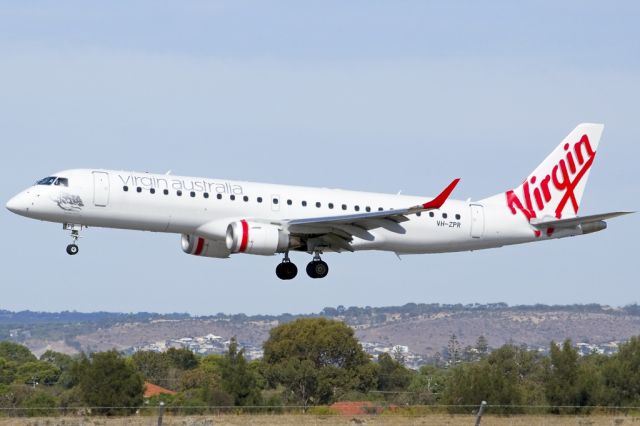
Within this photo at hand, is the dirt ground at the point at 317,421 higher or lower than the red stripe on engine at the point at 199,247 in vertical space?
lower

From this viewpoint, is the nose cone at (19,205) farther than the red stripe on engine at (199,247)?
No

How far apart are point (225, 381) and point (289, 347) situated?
87.1 feet

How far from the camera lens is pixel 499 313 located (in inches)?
6722

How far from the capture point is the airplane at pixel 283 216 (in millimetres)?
48062

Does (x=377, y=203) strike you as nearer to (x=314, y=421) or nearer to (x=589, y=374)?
(x=314, y=421)

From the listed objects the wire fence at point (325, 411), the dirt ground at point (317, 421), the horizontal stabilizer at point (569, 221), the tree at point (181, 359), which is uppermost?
the horizontal stabilizer at point (569, 221)

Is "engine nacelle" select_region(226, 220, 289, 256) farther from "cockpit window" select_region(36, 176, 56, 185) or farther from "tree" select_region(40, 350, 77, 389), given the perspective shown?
"tree" select_region(40, 350, 77, 389)

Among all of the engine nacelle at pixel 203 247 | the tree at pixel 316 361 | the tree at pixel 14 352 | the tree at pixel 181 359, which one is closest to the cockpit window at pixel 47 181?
the engine nacelle at pixel 203 247

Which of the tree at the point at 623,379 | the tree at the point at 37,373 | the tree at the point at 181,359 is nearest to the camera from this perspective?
the tree at the point at 623,379

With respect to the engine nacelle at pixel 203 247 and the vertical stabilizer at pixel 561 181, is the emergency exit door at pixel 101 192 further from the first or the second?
the vertical stabilizer at pixel 561 181

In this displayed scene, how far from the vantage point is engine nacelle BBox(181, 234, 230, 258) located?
2079 inches

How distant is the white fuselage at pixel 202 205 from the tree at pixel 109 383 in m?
14.7

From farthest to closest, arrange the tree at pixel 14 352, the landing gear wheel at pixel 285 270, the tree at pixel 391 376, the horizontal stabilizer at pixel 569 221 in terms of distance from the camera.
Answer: the tree at pixel 14 352 → the tree at pixel 391 376 → the landing gear wheel at pixel 285 270 → the horizontal stabilizer at pixel 569 221

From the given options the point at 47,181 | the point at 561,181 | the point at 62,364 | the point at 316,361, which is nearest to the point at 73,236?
the point at 47,181
